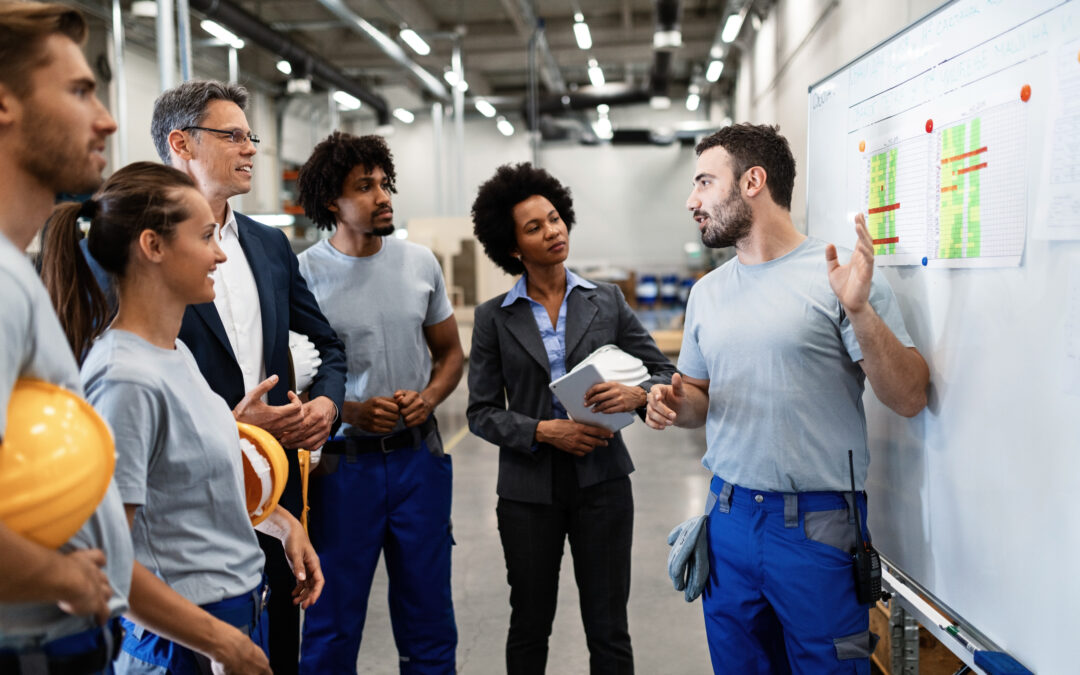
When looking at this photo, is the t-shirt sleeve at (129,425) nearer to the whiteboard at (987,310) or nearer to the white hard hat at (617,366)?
the white hard hat at (617,366)

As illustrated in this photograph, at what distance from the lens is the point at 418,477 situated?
2.38 m

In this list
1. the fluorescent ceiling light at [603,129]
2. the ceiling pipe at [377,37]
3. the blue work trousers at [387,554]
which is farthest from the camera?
the fluorescent ceiling light at [603,129]

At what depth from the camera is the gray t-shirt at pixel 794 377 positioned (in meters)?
1.69

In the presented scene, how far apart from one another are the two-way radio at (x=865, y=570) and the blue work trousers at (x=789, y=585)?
0.05 feet

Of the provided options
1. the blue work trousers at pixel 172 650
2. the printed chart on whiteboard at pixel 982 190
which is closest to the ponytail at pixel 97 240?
the blue work trousers at pixel 172 650

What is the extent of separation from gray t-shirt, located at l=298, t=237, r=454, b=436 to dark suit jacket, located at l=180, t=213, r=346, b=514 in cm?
20

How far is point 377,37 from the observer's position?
1062 centimetres

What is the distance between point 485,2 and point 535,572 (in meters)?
11.4

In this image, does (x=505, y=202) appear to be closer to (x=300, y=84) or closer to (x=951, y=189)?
(x=951, y=189)

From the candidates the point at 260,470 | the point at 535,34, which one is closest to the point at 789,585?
the point at 260,470

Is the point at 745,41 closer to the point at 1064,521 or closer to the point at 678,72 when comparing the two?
the point at 678,72

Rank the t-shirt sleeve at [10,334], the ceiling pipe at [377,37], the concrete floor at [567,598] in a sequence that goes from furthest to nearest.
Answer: the ceiling pipe at [377,37] < the concrete floor at [567,598] < the t-shirt sleeve at [10,334]

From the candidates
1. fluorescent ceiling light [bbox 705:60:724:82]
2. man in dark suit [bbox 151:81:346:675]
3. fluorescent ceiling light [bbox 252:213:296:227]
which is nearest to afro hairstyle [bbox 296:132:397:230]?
man in dark suit [bbox 151:81:346:675]

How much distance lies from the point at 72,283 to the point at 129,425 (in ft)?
0.85
